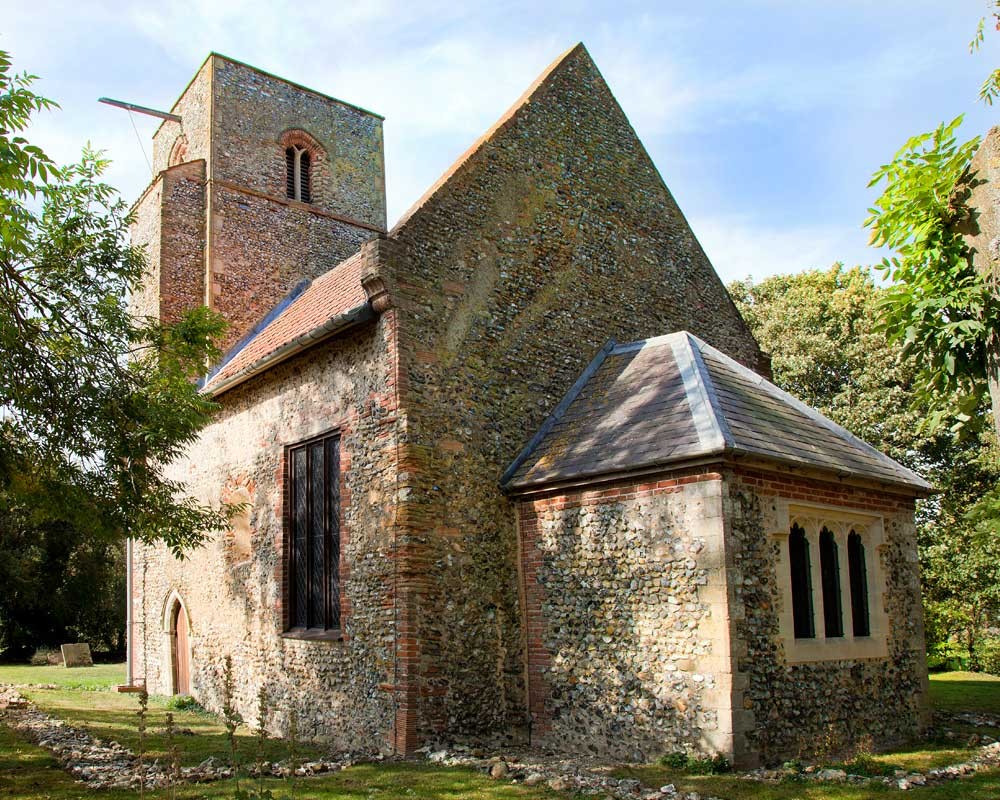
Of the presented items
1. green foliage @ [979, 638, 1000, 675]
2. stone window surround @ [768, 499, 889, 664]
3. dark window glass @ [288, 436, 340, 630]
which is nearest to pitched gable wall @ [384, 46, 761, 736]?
dark window glass @ [288, 436, 340, 630]

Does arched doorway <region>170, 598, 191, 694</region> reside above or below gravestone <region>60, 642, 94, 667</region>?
above

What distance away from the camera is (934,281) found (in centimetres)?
574

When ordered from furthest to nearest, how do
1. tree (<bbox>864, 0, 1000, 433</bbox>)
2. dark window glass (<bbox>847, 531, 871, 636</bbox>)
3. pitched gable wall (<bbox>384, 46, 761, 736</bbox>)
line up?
dark window glass (<bbox>847, 531, 871, 636</bbox>), pitched gable wall (<bbox>384, 46, 761, 736</bbox>), tree (<bbox>864, 0, 1000, 433</bbox>)

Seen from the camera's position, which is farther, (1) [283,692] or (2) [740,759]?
(1) [283,692]

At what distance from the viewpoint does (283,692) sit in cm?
1283

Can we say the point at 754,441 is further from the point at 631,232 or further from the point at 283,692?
the point at 283,692

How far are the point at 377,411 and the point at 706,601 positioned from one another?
484cm

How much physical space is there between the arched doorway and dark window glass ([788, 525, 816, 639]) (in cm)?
1153

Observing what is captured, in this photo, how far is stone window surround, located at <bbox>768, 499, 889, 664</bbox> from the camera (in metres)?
9.98

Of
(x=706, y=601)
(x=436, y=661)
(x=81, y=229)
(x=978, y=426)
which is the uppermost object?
(x=81, y=229)

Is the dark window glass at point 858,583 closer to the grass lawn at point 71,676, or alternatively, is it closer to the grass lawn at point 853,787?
the grass lawn at point 853,787

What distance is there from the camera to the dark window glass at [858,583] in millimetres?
11156

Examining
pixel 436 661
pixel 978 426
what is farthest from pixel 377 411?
pixel 978 426

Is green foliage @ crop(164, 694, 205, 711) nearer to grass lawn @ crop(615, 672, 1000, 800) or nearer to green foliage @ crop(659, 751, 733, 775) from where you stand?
grass lawn @ crop(615, 672, 1000, 800)
